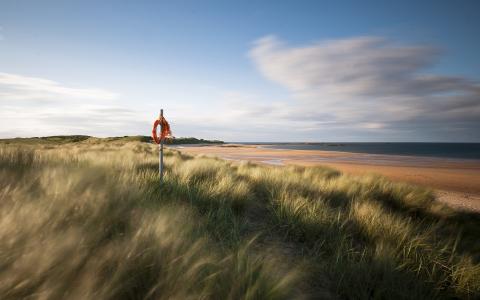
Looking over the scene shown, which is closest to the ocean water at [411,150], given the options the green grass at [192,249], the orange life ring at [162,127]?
the green grass at [192,249]

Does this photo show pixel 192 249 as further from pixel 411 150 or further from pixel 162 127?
pixel 411 150

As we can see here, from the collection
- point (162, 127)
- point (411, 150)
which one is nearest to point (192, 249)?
point (162, 127)

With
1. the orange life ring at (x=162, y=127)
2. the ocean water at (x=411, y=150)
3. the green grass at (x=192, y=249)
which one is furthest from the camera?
the ocean water at (x=411, y=150)

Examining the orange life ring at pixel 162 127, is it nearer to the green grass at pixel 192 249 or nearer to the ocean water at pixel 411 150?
the green grass at pixel 192 249

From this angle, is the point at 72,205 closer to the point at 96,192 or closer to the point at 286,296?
the point at 96,192

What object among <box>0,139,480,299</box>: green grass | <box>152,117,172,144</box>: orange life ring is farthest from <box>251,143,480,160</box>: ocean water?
<box>152,117,172,144</box>: orange life ring

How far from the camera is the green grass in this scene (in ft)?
5.07

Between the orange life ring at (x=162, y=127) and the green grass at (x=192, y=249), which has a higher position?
the orange life ring at (x=162, y=127)

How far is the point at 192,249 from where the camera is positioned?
2.18 metres

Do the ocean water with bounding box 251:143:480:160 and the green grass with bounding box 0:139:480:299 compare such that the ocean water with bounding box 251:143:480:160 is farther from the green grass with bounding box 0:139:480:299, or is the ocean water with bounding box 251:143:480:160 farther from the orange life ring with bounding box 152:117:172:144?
the orange life ring with bounding box 152:117:172:144

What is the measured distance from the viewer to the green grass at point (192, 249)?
1.54 m

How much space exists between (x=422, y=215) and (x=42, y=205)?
26.9ft

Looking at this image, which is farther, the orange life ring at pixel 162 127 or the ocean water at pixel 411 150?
the ocean water at pixel 411 150

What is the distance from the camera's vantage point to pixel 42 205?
2.14 m
